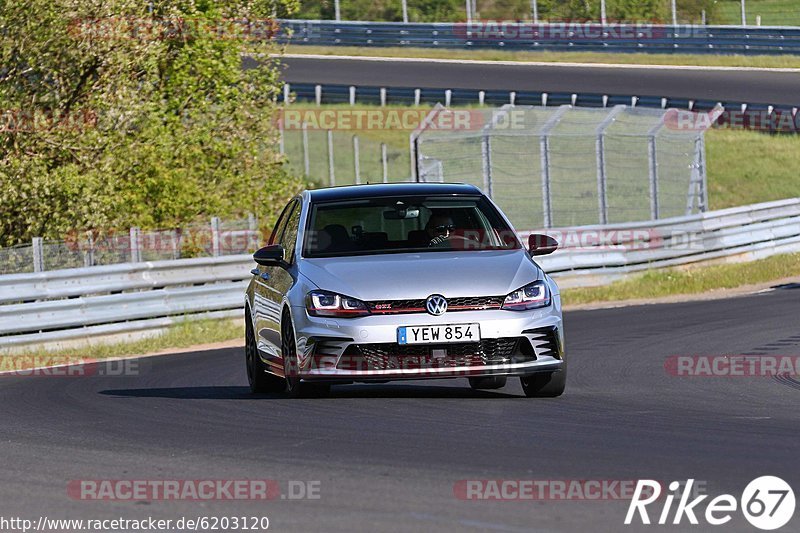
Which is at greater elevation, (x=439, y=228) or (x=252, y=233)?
(x=439, y=228)

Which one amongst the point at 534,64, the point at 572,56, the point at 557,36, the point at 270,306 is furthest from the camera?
the point at 557,36

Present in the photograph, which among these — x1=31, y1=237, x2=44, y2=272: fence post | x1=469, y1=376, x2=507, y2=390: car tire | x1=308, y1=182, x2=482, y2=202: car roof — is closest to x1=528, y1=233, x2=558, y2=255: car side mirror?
x1=308, y1=182, x2=482, y2=202: car roof

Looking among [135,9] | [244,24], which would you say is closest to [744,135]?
[244,24]

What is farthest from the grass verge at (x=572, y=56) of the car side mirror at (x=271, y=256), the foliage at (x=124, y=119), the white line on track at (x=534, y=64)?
the car side mirror at (x=271, y=256)

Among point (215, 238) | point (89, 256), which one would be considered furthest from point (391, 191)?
point (215, 238)

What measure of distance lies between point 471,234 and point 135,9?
13.7 m

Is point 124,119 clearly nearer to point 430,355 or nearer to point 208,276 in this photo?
point 208,276

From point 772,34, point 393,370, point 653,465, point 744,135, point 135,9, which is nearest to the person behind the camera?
point 653,465

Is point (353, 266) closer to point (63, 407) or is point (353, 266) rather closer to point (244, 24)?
point (63, 407)

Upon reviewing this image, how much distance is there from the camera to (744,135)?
4447 centimetres

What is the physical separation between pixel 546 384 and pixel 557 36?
4360 cm

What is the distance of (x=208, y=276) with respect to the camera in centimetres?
2184

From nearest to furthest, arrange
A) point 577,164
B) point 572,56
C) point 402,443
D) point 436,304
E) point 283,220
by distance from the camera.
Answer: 1. point 402,443
2. point 436,304
3. point 283,220
4. point 577,164
5. point 572,56

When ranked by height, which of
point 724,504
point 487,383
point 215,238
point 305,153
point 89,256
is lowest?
point 305,153
